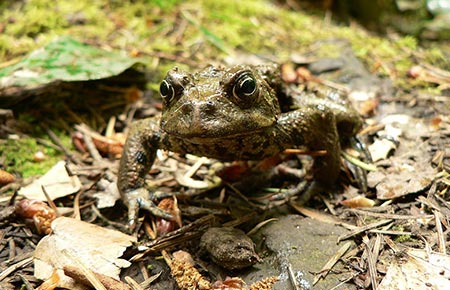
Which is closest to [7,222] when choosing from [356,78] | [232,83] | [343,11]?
[232,83]

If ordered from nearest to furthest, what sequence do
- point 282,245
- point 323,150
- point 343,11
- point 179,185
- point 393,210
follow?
point 282,245
point 393,210
point 323,150
point 179,185
point 343,11

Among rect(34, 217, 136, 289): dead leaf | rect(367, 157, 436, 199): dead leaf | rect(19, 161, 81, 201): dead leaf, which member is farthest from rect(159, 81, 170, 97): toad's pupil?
rect(367, 157, 436, 199): dead leaf

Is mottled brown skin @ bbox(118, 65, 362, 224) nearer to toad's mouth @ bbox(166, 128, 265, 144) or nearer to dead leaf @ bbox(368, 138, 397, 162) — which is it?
toad's mouth @ bbox(166, 128, 265, 144)

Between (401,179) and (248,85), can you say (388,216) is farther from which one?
(248,85)

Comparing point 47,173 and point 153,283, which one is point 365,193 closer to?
point 153,283

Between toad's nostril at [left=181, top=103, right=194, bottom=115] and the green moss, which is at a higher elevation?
toad's nostril at [left=181, top=103, right=194, bottom=115]

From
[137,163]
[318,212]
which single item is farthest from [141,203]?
[318,212]

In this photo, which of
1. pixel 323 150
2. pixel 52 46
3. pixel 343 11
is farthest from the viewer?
pixel 343 11
